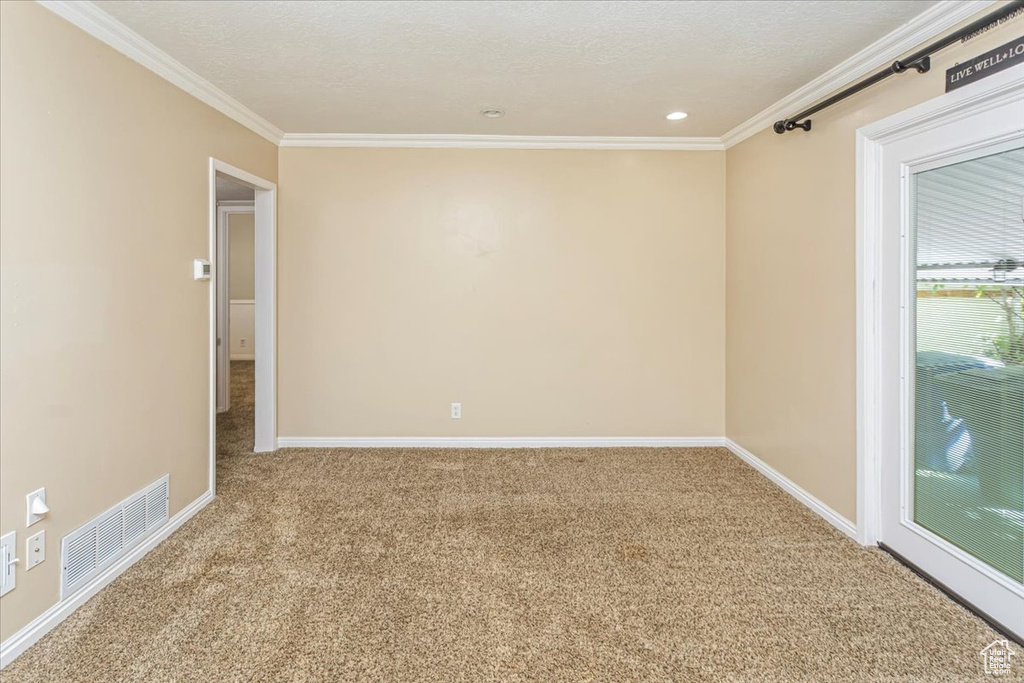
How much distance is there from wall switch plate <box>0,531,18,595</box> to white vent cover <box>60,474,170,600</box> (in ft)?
0.73

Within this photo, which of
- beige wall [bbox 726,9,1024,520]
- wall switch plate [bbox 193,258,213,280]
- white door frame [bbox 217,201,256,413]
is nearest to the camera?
beige wall [bbox 726,9,1024,520]

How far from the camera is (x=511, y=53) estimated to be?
2.62 metres

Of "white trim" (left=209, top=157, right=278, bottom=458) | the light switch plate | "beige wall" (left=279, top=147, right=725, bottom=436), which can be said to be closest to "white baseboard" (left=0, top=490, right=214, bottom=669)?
the light switch plate

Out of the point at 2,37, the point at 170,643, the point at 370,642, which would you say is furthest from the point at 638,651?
the point at 2,37

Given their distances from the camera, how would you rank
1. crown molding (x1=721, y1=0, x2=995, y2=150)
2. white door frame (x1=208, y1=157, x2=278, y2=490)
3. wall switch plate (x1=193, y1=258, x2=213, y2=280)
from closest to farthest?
1. crown molding (x1=721, y1=0, x2=995, y2=150)
2. wall switch plate (x1=193, y1=258, x2=213, y2=280)
3. white door frame (x1=208, y1=157, x2=278, y2=490)

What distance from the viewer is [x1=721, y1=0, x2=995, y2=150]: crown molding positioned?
2.11 metres

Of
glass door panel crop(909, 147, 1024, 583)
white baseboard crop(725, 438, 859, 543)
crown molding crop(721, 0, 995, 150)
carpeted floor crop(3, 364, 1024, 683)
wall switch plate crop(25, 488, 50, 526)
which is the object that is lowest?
carpeted floor crop(3, 364, 1024, 683)

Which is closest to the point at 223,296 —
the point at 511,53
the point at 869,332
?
the point at 511,53

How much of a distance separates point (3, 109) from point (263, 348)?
2463 millimetres

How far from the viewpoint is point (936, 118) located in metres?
2.25

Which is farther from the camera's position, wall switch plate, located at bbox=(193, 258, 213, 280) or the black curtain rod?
wall switch plate, located at bbox=(193, 258, 213, 280)

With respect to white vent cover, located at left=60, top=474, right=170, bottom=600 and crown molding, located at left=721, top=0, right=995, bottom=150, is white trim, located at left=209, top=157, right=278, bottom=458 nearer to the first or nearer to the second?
white vent cover, located at left=60, top=474, right=170, bottom=600

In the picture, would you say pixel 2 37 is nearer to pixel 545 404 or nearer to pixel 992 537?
pixel 545 404

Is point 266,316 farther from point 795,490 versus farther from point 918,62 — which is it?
point 918,62
